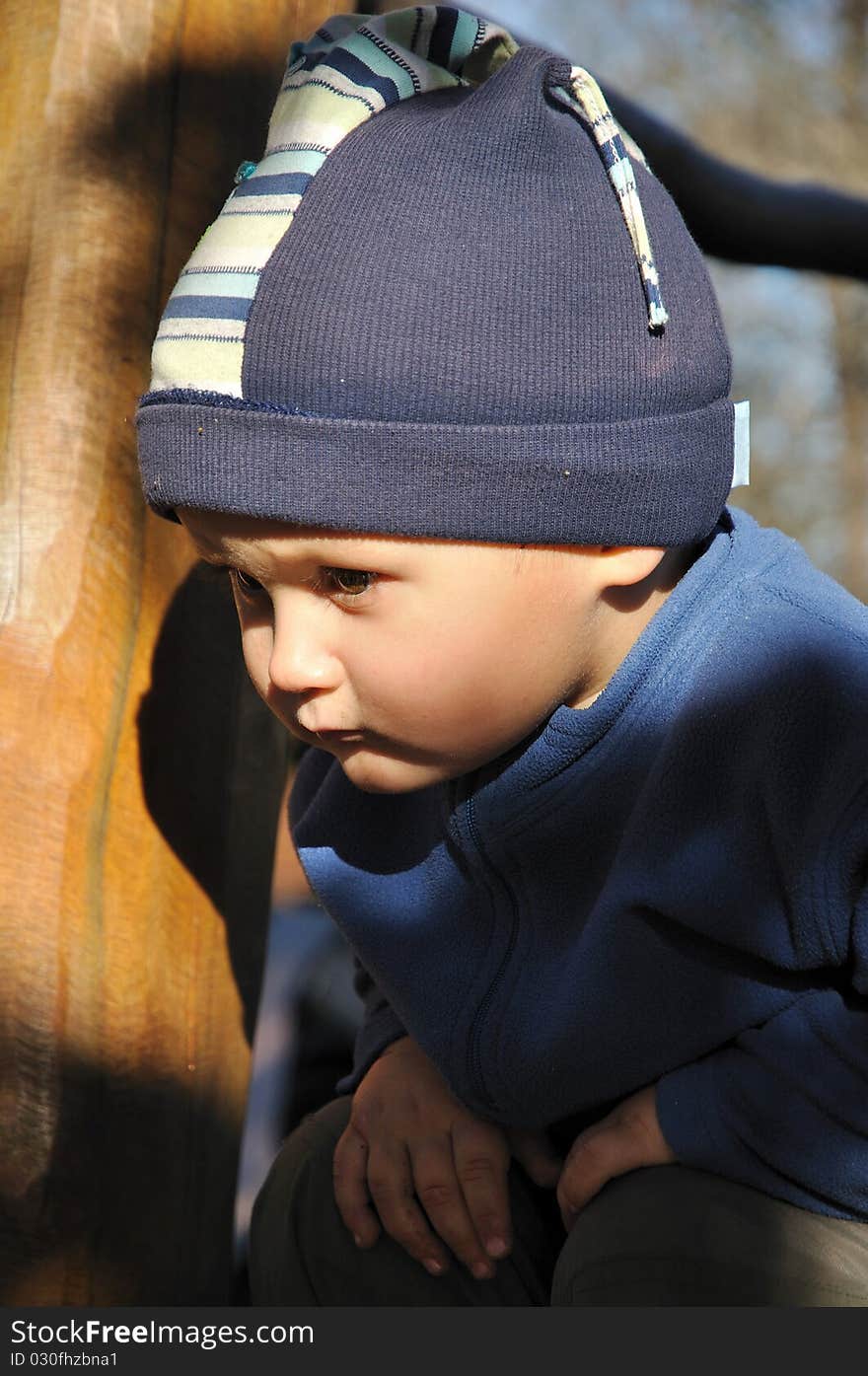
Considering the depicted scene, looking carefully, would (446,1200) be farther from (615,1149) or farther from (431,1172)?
(615,1149)

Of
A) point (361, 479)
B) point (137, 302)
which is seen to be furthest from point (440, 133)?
point (137, 302)

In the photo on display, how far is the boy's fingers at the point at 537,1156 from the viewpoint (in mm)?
1200

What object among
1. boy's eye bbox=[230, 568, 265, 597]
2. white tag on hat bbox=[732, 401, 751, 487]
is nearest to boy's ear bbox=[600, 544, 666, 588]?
white tag on hat bbox=[732, 401, 751, 487]

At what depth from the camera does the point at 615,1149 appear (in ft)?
3.53

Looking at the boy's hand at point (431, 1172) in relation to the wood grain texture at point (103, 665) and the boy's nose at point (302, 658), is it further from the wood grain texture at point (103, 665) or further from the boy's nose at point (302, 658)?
the boy's nose at point (302, 658)

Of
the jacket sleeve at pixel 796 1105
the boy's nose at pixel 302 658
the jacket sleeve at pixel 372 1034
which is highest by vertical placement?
the boy's nose at pixel 302 658

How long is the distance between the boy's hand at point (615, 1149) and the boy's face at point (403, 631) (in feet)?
1.00

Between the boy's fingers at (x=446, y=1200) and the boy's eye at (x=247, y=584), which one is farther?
the boy's fingers at (x=446, y=1200)

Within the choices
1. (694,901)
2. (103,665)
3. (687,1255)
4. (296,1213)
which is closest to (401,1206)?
(296,1213)

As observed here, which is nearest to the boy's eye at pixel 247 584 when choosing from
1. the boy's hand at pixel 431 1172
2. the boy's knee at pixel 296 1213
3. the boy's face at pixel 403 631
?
the boy's face at pixel 403 631

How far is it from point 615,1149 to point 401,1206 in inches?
9.2

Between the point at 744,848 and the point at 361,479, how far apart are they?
0.36 metres

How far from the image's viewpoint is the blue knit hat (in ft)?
2.93

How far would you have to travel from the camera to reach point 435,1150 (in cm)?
122
